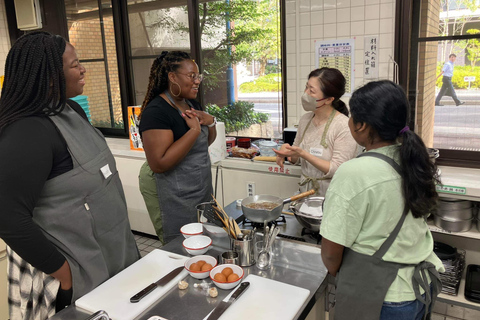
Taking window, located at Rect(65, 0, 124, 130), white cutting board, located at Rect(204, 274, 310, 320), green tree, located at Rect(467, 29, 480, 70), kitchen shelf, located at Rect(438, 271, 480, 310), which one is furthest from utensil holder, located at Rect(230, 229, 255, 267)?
window, located at Rect(65, 0, 124, 130)

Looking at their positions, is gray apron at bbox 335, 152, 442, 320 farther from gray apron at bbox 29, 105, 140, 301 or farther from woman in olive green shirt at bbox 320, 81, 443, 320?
gray apron at bbox 29, 105, 140, 301

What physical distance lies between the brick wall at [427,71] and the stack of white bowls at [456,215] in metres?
0.62

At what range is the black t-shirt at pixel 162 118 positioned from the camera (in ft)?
5.81

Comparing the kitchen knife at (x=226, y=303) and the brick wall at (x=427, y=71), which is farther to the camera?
the brick wall at (x=427, y=71)

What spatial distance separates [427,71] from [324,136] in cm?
116

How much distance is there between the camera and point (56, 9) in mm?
4277

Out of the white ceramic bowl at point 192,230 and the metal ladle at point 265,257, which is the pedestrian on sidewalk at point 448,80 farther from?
the white ceramic bowl at point 192,230

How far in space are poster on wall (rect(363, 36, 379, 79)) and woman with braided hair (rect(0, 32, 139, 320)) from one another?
6.55 ft

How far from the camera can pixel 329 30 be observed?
273cm

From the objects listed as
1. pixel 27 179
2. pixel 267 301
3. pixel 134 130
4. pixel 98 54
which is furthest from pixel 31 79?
pixel 98 54

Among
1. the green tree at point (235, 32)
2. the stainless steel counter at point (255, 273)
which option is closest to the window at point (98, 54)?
the green tree at point (235, 32)

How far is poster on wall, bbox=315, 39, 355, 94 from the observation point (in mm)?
2686

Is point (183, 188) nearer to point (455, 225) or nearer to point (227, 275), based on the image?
point (227, 275)

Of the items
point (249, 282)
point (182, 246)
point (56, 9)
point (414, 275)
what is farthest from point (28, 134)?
point (56, 9)
